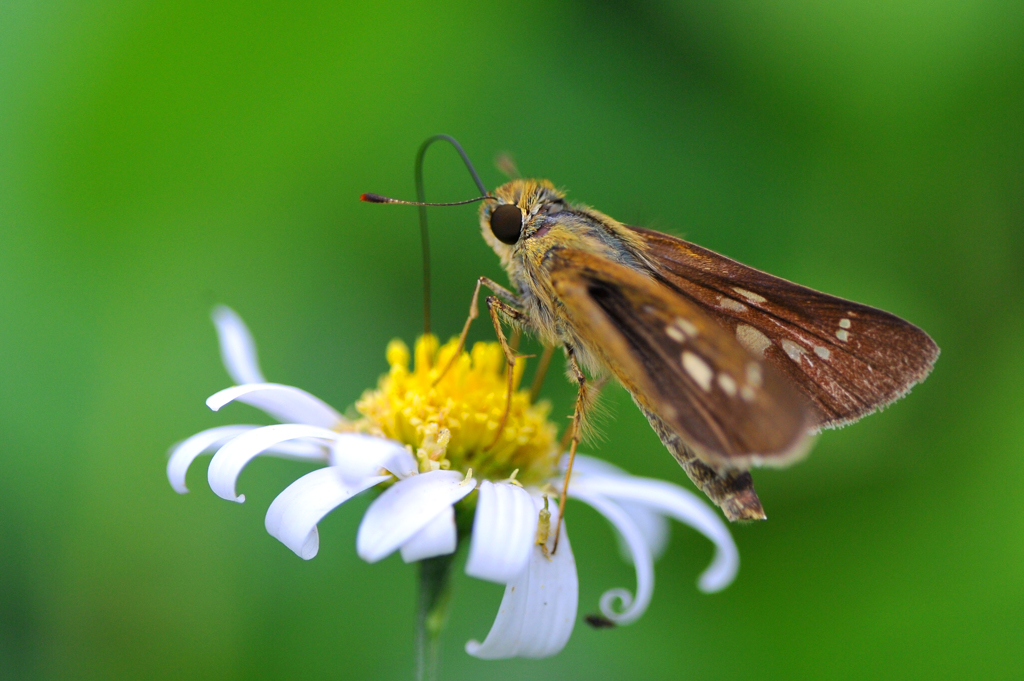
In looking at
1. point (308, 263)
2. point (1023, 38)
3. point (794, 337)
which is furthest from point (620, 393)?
point (1023, 38)

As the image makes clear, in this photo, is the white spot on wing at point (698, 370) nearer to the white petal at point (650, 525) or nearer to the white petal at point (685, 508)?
the white petal at point (685, 508)

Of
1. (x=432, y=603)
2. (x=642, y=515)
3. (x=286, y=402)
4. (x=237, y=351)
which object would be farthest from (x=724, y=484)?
(x=237, y=351)

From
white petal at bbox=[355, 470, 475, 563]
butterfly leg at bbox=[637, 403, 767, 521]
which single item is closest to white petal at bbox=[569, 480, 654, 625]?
butterfly leg at bbox=[637, 403, 767, 521]

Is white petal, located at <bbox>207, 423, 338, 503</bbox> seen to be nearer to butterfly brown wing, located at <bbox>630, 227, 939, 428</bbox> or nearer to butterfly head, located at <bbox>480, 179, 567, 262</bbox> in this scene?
butterfly head, located at <bbox>480, 179, 567, 262</bbox>

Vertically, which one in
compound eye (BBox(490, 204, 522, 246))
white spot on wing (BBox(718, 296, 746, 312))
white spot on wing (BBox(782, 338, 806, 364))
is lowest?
white spot on wing (BBox(782, 338, 806, 364))

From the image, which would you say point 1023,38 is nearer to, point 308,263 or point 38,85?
point 308,263

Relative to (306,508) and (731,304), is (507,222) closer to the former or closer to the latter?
(731,304)

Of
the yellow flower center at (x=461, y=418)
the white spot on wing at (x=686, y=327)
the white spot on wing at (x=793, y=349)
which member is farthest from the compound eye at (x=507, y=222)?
the white spot on wing at (x=793, y=349)
